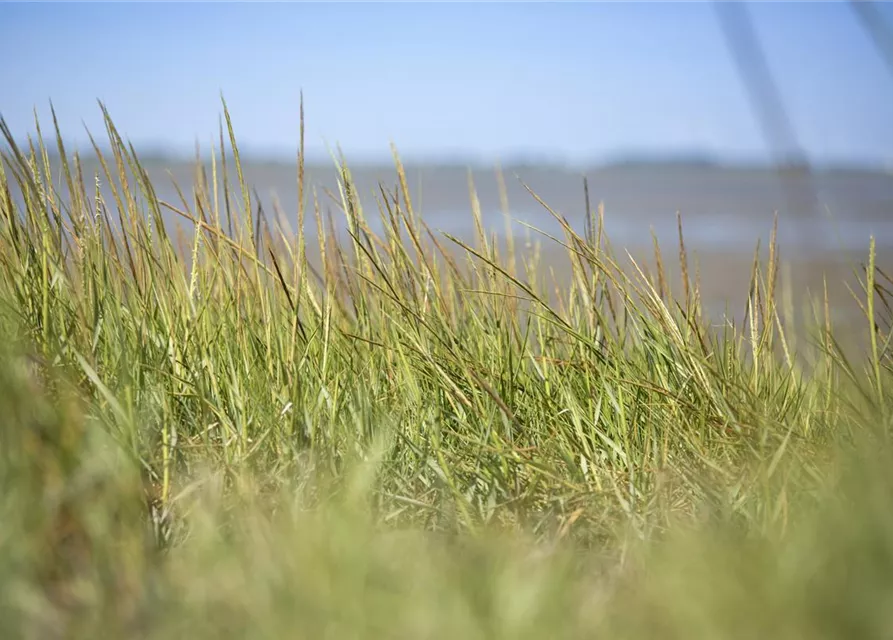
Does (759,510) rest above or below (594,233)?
below

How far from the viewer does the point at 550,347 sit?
228 centimetres

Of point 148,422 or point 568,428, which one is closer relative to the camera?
point 148,422

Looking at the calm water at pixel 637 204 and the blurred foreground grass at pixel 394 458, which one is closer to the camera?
the blurred foreground grass at pixel 394 458

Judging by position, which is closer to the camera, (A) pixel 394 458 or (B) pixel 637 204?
(A) pixel 394 458

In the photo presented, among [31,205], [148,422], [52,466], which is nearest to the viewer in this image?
[52,466]

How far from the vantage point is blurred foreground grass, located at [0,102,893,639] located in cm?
97

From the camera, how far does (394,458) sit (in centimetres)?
184

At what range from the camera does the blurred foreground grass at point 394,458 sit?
3.17 feet

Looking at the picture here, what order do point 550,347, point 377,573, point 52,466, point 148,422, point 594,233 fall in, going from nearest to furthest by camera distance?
point 377,573, point 52,466, point 148,422, point 594,233, point 550,347

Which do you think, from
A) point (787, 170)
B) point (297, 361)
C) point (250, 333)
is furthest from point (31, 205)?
point (787, 170)

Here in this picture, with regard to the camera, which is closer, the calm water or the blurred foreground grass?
the blurred foreground grass

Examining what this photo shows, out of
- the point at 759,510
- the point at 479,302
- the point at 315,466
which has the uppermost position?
the point at 479,302

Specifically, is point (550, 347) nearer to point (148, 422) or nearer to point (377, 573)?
point (148, 422)

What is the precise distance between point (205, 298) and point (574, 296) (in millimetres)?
998
